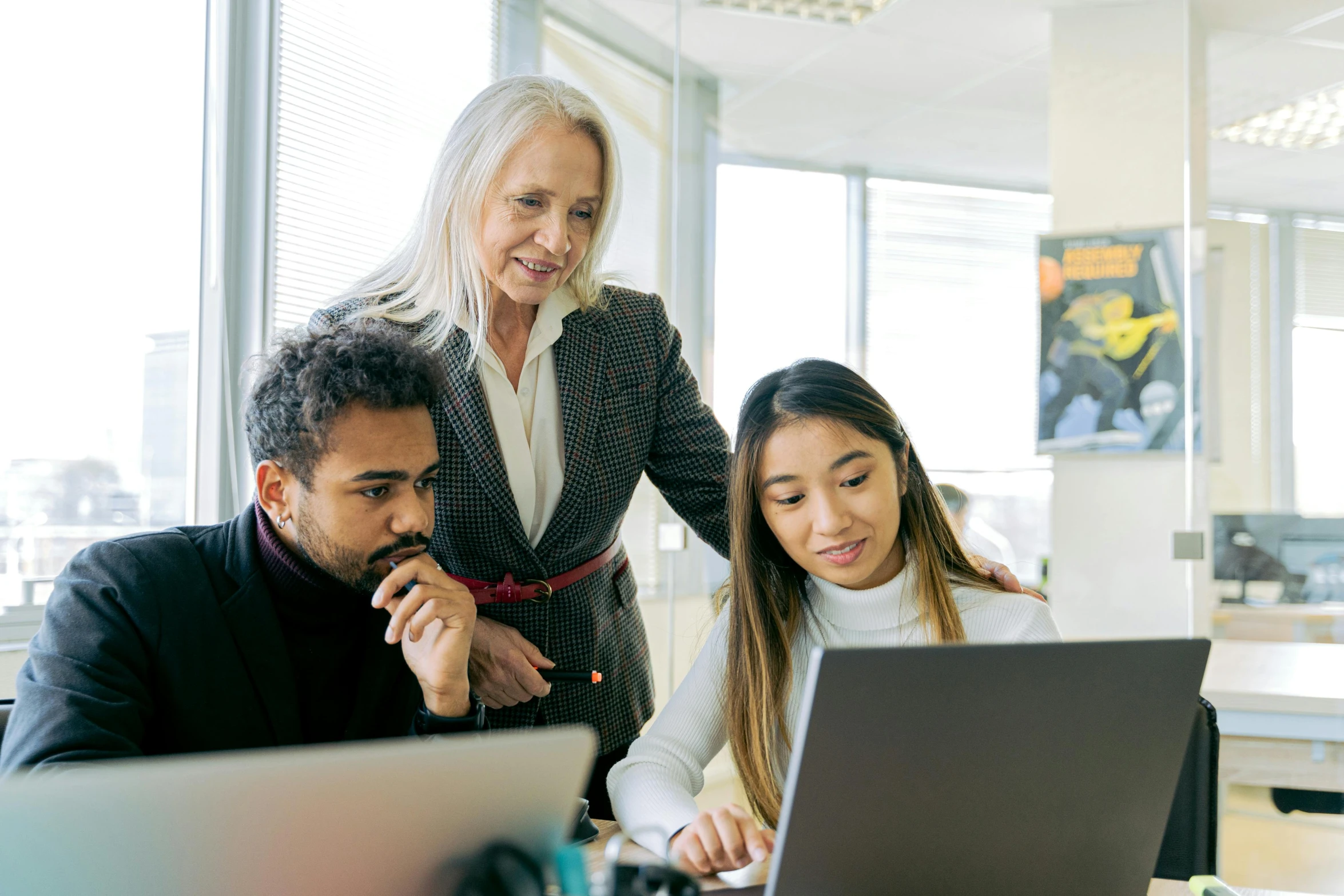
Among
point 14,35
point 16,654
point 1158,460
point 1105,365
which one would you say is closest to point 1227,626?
point 1158,460

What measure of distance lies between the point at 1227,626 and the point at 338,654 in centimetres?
283

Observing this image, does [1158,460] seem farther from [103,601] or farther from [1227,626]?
[103,601]

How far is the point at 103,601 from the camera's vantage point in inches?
46.6

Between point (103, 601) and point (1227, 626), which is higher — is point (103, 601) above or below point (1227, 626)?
above

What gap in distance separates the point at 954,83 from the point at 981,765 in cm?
321

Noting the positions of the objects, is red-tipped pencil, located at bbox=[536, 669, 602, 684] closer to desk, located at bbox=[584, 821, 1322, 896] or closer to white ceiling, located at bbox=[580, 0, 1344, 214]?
desk, located at bbox=[584, 821, 1322, 896]

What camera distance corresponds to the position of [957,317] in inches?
141

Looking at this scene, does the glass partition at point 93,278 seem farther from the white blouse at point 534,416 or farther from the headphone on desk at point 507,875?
the headphone on desk at point 507,875

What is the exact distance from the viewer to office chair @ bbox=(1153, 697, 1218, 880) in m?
1.31

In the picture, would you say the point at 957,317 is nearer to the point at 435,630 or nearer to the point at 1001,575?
the point at 1001,575

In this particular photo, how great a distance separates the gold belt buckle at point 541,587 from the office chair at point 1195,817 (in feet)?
2.84

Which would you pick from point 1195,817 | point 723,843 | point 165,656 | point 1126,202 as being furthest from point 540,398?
point 1126,202

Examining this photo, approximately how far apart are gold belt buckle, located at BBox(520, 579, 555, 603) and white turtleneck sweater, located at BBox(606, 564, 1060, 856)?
256 millimetres

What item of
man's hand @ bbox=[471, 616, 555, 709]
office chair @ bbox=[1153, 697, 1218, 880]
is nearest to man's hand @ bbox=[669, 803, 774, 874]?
man's hand @ bbox=[471, 616, 555, 709]
